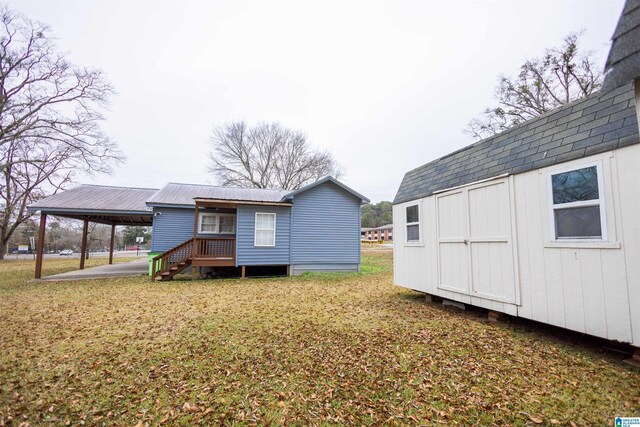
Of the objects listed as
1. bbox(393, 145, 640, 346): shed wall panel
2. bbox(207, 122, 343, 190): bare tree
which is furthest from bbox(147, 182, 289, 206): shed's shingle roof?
bbox(207, 122, 343, 190): bare tree

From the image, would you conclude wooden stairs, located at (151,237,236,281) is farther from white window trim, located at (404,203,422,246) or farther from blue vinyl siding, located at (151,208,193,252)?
white window trim, located at (404,203,422,246)

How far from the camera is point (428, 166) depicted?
7102 millimetres

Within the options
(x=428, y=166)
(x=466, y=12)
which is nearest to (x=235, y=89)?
(x=466, y=12)

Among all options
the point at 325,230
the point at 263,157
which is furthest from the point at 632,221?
the point at 263,157

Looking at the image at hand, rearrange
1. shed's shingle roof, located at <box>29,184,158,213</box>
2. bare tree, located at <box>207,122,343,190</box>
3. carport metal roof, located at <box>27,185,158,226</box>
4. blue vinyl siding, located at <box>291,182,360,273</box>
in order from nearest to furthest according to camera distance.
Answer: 1. carport metal roof, located at <box>27,185,158,226</box>
2. shed's shingle roof, located at <box>29,184,158,213</box>
3. blue vinyl siding, located at <box>291,182,360,273</box>
4. bare tree, located at <box>207,122,343,190</box>

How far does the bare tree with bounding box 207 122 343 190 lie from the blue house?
50.6ft

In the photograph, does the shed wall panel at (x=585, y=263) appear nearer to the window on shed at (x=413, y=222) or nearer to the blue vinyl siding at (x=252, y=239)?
the window on shed at (x=413, y=222)

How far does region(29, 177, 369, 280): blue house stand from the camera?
38.4 ft

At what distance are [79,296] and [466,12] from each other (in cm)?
1671

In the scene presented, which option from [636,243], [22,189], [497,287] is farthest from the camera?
[22,189]

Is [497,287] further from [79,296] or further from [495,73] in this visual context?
[495,73]

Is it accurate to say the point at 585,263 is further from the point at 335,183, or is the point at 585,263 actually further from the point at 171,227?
the point at 171,227

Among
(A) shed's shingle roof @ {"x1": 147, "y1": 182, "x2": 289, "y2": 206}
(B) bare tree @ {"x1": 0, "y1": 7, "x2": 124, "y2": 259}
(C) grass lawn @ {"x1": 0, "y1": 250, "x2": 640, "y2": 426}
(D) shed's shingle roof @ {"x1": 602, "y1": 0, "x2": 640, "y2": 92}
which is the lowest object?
(C) grass lawn @ {"x1": 0, "y1": 250, "x2": 640, "y2": 426}

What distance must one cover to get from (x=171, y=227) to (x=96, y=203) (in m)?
3.97
